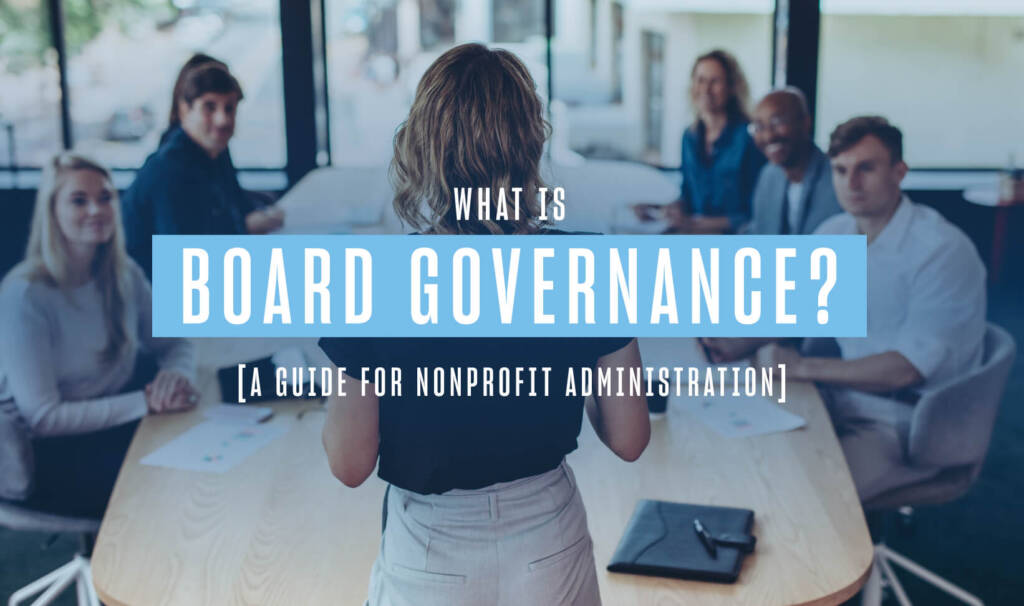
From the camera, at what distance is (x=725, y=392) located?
265cm

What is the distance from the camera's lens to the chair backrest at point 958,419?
2.54 metres

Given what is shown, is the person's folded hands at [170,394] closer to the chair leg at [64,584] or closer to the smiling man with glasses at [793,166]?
the chair leg at [64,584]

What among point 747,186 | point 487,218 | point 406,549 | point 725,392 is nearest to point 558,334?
point 487,218

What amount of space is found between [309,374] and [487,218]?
146cm

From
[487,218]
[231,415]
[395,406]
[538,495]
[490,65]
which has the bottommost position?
[231,415]

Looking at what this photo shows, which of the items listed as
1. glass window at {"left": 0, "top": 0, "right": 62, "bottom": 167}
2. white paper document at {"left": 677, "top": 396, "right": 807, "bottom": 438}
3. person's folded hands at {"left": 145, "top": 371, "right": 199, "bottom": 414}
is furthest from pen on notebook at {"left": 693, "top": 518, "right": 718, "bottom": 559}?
glass window at {"left": 0, "top": 0, "right": 62, "bottom": 167}

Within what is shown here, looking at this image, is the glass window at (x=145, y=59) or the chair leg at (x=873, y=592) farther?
the glass window at (x=145, y=59)

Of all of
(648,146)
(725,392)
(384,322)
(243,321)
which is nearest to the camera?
(384,322)

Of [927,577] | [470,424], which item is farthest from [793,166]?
[470,424]

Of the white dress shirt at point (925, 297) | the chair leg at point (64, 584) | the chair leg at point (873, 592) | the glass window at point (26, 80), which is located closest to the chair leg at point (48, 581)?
the chair leg at point (64, 584)

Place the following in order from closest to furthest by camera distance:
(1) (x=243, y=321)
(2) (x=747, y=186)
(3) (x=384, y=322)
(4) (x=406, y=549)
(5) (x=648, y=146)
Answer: (4) (x=406, y=549) < (3) (x=384, y=322) < (1) (x=243, y=321) < (2) (x=747, y=186) < (5) (x=648, y=146)

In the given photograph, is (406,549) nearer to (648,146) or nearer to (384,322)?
(384,322)

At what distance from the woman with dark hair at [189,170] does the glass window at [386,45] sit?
2.97 metres

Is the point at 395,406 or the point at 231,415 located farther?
the point at 231,415
